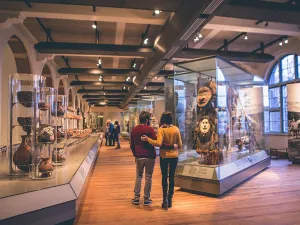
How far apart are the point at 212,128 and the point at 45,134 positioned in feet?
9.95

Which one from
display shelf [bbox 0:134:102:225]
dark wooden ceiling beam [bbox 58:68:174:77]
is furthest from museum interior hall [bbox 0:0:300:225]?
dark wooden ceiling beam [bbox 58:68:174:77]

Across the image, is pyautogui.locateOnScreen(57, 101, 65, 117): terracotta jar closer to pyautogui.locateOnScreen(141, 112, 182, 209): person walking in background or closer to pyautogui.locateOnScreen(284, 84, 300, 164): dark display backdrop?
pyautogui.locateOnScreen(141, 112, 182, 209): person walking in background

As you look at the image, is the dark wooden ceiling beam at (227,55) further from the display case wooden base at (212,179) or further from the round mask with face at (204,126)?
the display case wooden base at (212,179)

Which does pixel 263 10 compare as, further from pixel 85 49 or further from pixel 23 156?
pixel 23 156

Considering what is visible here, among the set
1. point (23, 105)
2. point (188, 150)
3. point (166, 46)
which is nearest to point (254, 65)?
point (166, 46)

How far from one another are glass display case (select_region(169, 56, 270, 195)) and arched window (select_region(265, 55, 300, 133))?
353 centimetres

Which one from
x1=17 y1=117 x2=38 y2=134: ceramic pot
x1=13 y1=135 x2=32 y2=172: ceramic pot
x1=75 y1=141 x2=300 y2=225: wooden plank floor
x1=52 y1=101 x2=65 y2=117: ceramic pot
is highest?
x1=52 y1=101 x2=65 y2=117: ceramic pot

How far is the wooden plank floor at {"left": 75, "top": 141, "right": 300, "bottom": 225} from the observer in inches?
143

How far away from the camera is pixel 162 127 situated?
4.15m

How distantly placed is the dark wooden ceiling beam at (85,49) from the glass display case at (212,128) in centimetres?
213

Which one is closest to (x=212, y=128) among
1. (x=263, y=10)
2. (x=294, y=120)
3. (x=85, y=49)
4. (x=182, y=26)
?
(x=182, y=26)

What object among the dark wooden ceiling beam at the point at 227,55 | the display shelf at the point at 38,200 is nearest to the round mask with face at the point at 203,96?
the dark wooden ceiling beam at the point at 227,55

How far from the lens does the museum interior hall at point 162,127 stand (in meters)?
3.61

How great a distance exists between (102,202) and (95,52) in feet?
14.6
